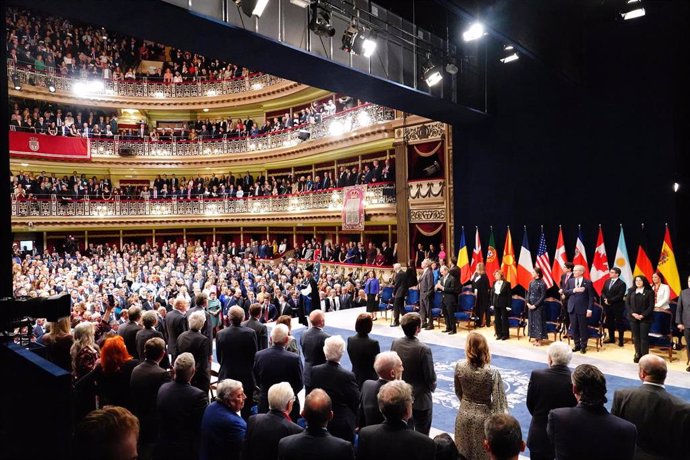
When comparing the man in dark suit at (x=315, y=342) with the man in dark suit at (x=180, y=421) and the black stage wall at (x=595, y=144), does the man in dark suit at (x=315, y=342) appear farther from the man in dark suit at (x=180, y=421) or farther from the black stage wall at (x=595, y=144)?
the black stage wall at (x=595, y=144)

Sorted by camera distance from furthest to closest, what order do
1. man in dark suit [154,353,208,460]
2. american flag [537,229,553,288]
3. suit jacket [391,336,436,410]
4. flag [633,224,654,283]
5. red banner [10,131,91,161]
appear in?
red banner [10,131,91,161] → american flag [537,229,553,288] → flag [633,224,654,283] → suit jacket [391,336,436,410] → man in dark suit [154,353,208,460]

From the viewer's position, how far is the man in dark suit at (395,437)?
8.76ft

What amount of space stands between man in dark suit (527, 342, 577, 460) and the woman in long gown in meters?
0.28

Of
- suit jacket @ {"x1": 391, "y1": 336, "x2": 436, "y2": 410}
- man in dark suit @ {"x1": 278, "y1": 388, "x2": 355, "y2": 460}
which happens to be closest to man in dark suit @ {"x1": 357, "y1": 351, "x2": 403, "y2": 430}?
suit jacket @ {"x1": 391, "y1": 336, "x2": 436, "y2": 410}

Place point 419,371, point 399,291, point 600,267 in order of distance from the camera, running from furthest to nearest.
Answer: point 399,291
point 600,267
point 419,371

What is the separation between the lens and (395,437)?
8.96 feet

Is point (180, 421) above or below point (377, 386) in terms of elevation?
below

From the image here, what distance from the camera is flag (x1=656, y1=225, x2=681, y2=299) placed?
8.91 meters

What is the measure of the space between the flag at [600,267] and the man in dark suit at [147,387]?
8855 millimetres

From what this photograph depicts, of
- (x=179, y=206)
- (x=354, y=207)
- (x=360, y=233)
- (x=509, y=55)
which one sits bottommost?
(x=360, y=233)

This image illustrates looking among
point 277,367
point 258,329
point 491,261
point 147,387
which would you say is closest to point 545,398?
point 277,367

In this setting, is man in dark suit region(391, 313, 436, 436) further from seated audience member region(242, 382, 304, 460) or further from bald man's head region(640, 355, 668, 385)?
bald man's head region(640, 355, 668, 385)

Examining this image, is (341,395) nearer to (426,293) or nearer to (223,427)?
(223,427)

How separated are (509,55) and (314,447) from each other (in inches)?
415
